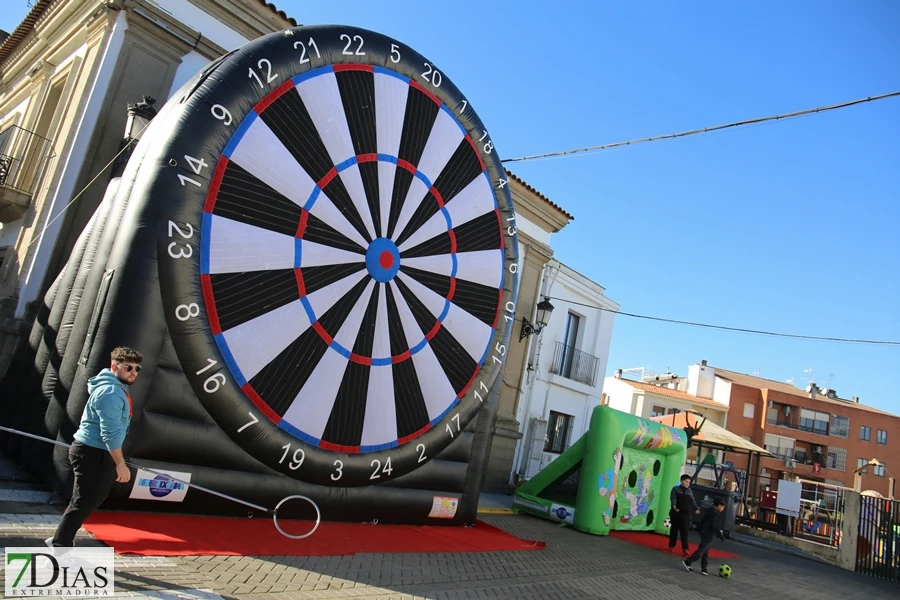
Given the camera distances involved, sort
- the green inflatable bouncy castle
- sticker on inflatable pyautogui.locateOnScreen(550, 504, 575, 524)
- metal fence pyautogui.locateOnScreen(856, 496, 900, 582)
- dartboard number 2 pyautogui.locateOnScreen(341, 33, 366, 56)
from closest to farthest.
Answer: dartboard number 2 pyautogui.locateOnScreen(341, 33, 366, 56), the green inflatable bouncy castle, sticker on inflatable pyautogui.locateOnScreen(550, 504, 575, 524), metal fence pyautogui.locateOnScreen(856, 496, 900, 582)

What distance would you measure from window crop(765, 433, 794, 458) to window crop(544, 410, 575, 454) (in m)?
34.9

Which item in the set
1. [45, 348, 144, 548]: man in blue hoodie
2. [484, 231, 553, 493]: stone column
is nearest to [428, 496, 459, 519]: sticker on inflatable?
[45, 348, 144, 548]: man in blue hoodie

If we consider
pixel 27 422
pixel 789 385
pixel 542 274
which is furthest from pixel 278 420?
pixel 789 385

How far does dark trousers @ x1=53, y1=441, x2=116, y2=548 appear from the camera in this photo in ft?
12.4

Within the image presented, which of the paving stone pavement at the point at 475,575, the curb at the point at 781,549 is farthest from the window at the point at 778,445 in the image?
the paving stone pavement at the point at 475,575

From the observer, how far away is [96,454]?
12.8ft

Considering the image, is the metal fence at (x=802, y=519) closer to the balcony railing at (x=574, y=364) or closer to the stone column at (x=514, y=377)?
the balcony railing at (x=574, y=364)

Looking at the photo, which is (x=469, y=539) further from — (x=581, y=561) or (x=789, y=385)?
(x=789, y=385)

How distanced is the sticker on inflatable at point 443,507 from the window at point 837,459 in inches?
1909

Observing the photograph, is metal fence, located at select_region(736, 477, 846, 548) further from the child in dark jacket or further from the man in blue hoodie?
the man in blue hoodie

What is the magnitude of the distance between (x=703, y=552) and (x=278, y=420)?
6498 millimetres

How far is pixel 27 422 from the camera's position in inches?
220

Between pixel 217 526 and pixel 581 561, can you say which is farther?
pixel 581 561

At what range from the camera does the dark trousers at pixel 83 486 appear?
3.79m
